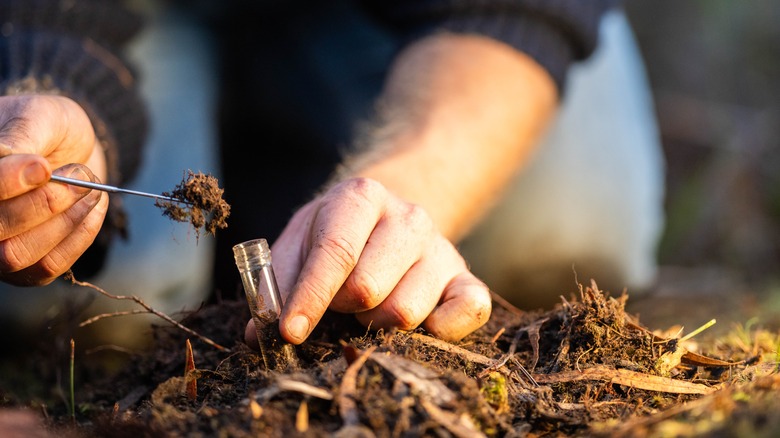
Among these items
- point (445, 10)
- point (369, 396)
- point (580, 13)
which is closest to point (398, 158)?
point (445, 10)

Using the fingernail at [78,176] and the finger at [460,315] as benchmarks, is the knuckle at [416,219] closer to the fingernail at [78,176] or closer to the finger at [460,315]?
the finger at [460,315]

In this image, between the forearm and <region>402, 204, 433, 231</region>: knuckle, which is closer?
<region>402, 204, 433, 231</region>: knuckle

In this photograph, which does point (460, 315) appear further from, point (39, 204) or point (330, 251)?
point (39, 204)

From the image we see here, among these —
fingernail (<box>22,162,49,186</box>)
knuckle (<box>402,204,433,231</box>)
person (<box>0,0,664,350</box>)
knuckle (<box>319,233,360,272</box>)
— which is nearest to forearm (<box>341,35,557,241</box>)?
person (<box>0,0,664,350</box>)

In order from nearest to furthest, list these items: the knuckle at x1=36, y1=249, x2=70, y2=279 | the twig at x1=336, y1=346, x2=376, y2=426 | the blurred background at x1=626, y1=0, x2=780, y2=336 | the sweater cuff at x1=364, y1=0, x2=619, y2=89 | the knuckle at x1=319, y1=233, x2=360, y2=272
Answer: the twig at x1=336, y1=346, x2=376, y2=426
the knuckle at x1=319, y1=233, x2=360, y2=272
the knuckle at x1=36, y1=249, x2=70, y2=279
the sweater cuff at x1=364, y1=0, x2=619, y2=89
the blurred background at x1=626, y1=0, x2=780, y2=336

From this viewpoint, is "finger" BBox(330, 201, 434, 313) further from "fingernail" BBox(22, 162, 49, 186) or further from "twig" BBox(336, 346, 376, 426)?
"fingernail" BBox(22, 162, 49, 186)

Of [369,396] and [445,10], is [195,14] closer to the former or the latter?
[445,10]
